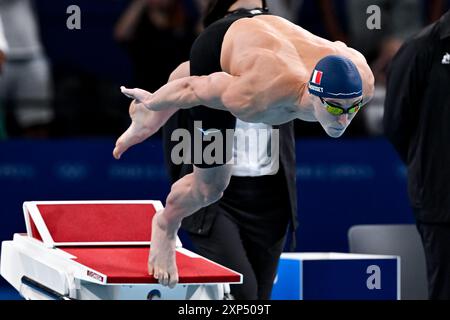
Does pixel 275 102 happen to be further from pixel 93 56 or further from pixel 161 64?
pixel 93 56

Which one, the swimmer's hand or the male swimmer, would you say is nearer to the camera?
the male swimmer

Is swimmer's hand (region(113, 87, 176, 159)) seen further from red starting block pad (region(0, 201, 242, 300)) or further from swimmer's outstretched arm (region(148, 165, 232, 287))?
red starting block pad (region(0, 201, 242, 300))

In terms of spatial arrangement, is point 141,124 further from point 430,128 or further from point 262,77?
point 430,128

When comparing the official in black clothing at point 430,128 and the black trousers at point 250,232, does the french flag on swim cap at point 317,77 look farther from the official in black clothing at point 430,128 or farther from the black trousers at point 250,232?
the official in black clothing at point 430,128

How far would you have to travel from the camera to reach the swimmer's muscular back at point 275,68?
457 cm

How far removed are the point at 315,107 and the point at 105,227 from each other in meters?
1.81

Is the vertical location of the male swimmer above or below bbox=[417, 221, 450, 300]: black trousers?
above

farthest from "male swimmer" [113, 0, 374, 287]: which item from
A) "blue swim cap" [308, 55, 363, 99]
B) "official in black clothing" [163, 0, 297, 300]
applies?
"official in black clothing" [163, 0, 297, 300]

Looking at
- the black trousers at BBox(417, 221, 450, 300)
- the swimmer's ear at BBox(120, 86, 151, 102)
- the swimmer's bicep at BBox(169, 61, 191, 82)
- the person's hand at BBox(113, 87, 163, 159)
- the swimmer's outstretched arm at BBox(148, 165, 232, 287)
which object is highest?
the swimmer's bicep at BBox(169, 61, 191, 82)

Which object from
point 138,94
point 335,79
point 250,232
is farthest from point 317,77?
point 250,232

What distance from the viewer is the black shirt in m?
6.07

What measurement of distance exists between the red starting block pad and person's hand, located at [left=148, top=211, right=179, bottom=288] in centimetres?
5

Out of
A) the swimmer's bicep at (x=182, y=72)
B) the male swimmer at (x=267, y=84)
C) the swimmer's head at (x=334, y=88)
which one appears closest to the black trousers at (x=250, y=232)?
the male swimmer at (x=267, y=84)

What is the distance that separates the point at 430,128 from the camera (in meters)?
6.14
